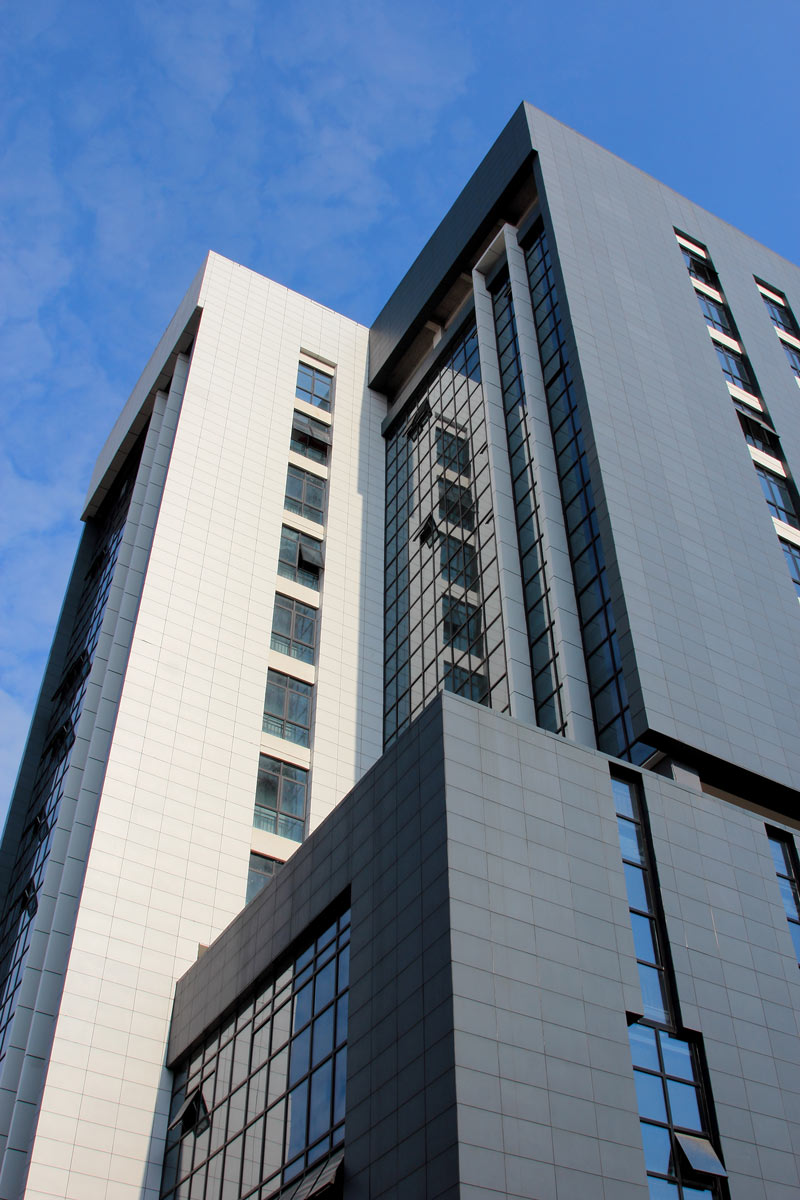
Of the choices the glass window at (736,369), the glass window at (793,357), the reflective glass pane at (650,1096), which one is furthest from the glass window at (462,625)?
the glass window at (793,357)

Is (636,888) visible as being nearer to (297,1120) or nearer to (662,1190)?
(662,1190)

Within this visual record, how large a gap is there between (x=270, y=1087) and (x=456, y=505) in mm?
27254

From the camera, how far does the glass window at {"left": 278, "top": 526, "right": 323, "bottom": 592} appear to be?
54.7 m

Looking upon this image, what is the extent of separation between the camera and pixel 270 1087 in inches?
1199

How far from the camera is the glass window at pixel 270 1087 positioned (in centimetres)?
2753

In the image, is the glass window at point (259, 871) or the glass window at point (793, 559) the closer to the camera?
the glass window at point (259, 871)

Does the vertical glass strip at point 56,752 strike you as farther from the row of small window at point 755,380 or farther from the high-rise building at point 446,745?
the row of small window at point 755,380

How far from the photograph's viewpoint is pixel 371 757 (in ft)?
163

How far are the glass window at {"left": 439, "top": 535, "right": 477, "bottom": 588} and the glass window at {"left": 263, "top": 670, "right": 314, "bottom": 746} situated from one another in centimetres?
774

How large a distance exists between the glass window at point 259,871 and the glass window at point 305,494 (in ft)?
63.4

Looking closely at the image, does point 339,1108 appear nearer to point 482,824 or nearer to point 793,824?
point 482,824

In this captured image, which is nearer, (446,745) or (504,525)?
(446,745)


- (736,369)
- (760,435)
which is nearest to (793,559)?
(760,435)

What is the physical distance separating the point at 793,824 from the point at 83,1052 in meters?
22.6
